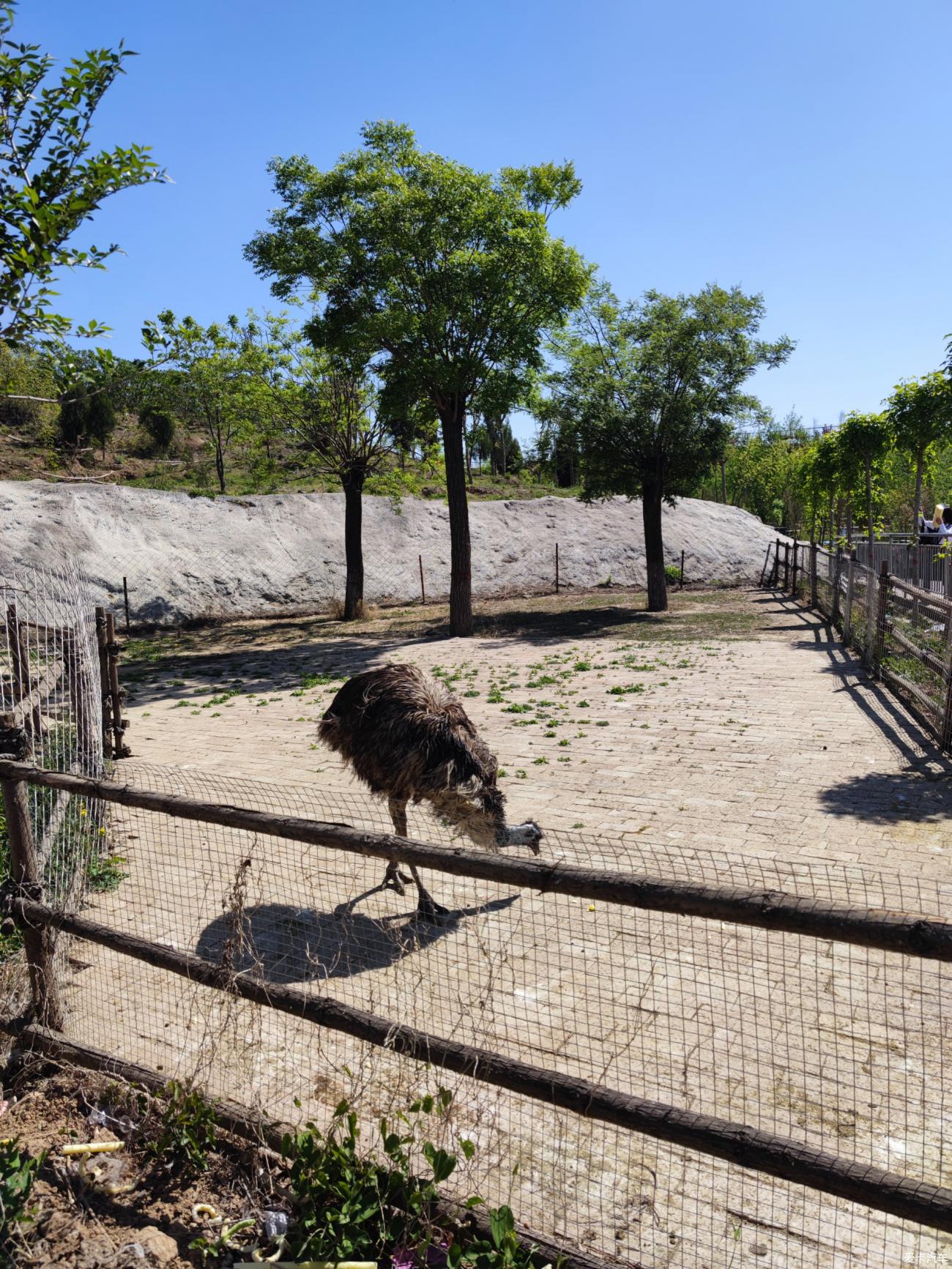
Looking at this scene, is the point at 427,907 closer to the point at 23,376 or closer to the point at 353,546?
the point at 23,376

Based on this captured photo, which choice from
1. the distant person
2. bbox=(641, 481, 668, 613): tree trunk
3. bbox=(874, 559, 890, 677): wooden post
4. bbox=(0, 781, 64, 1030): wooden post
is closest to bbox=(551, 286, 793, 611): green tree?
bbox=(641, 481, 668, 613): tree trunk

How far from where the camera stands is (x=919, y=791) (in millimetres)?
7633

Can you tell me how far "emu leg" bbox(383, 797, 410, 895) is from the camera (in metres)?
5.48

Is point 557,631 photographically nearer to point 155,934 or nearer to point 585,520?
point 585,520

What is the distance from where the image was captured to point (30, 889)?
3982 millimetres

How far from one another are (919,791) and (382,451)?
16431mm

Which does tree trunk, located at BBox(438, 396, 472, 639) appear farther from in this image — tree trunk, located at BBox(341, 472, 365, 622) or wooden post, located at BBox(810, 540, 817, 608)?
wooden post, located at BBox(810, 540, 817, 608)

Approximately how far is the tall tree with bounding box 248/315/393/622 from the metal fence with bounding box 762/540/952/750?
990 cm

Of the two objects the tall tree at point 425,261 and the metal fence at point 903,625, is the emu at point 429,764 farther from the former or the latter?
the tall tree at point 425,261

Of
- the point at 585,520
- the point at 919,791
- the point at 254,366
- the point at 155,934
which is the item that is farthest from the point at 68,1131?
the point at 585,520

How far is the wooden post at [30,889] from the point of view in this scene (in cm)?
394

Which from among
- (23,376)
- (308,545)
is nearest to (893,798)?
(23,376)

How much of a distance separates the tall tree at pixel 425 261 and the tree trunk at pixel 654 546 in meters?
5.14

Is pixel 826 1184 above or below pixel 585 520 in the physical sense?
below
